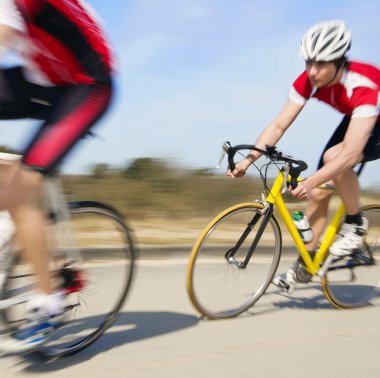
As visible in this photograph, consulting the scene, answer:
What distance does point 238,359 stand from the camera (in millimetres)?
3693

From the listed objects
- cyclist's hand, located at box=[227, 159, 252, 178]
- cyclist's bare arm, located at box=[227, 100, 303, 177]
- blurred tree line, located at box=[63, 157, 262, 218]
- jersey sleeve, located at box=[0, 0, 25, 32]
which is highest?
→ jersey sleeve, located at box=[0, 0, 25, 32]

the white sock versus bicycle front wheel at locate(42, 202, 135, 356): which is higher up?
the white sock

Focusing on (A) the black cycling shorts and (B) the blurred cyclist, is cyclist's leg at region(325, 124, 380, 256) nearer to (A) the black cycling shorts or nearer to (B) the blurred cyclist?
(A) the black cycling shorts

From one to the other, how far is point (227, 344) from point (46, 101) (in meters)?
1.80

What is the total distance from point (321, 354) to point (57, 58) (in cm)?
220

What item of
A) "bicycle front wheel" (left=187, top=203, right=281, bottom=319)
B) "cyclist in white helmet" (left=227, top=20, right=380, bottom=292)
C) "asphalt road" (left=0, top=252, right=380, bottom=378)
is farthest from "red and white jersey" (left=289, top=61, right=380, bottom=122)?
"asphalt road" (left=0, top=252, right=380, bottom=378)

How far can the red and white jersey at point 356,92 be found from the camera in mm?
4281

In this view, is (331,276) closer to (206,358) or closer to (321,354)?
(321,354)

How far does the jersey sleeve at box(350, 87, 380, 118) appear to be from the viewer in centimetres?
427

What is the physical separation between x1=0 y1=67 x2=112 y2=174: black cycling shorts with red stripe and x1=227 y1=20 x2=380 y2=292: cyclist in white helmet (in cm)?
154

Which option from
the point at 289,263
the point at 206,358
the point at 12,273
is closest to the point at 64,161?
the point at 12,273

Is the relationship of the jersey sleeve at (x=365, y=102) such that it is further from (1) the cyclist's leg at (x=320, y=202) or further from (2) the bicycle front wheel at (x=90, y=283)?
(2) the bicycle front wheel at (x=90, y=283)

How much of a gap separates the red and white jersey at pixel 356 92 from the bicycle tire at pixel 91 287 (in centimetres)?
172

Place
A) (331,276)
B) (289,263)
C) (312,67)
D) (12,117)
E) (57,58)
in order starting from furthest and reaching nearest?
(289,263) → (331,276) → (312,67) → (12,117) → (57,58)
